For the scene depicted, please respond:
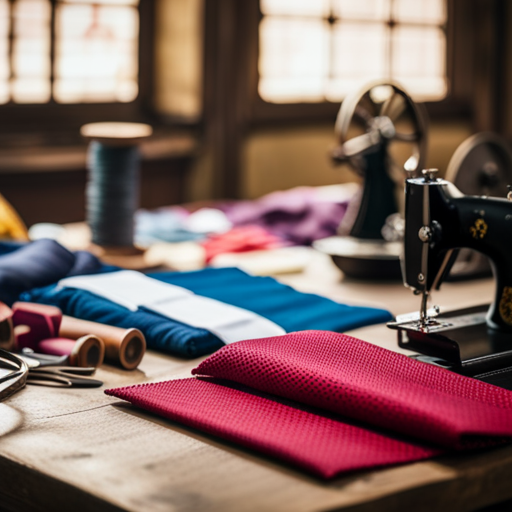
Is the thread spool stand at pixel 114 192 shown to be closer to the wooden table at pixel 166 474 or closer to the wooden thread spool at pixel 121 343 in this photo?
the wooden thread spool at pixel 121 343

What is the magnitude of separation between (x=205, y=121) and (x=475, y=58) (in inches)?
87.9

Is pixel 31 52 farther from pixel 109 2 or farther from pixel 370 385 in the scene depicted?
pixel 370 385

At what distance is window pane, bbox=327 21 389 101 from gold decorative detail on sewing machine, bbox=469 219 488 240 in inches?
151

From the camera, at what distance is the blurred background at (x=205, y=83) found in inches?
163

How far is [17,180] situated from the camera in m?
4.02

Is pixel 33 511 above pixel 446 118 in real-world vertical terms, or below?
below

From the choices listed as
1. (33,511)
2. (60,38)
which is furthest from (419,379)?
(60,38)

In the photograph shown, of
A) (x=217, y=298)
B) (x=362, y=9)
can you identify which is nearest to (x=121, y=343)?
(x=217, y=298)

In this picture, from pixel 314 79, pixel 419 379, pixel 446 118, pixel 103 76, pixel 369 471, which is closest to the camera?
pixel 369 471

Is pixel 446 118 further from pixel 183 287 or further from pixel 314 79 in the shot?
pixel 183 287

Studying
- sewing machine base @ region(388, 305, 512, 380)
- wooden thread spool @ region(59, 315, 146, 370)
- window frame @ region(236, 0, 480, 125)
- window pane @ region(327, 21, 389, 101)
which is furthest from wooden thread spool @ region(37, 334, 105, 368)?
window pane @ region(327, 21, 389, 101)

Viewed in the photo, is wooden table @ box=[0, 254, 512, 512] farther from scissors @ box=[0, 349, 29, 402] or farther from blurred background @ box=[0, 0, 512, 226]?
blurred background @ box=[0, 0, 512, 226]

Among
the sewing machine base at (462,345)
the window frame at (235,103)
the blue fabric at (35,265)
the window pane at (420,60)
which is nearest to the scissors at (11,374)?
the blue fabric at (35,265)

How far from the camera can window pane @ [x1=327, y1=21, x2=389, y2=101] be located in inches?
209
